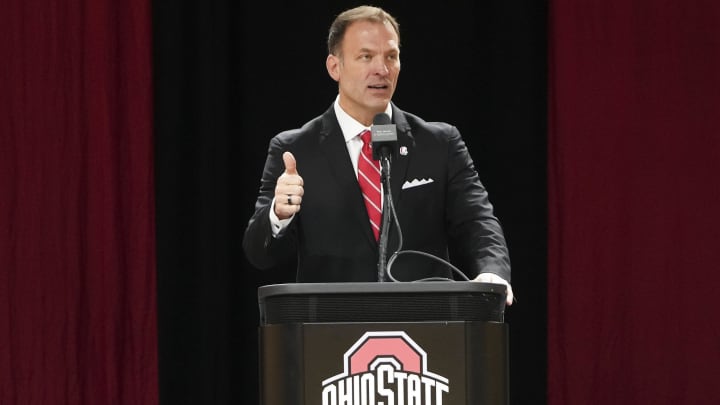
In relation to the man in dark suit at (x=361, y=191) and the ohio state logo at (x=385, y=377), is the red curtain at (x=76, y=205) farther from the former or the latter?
the ohio state logo at (x=385, y=377)

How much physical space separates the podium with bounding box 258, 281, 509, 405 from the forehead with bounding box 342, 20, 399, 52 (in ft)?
3.36

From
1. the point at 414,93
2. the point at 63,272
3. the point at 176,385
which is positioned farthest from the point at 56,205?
the point at 414,93

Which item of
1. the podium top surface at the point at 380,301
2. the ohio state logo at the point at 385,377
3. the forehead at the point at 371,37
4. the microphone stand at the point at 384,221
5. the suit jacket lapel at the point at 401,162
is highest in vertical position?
the forehead at the point at 371,37

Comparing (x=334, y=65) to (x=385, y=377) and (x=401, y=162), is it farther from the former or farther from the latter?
(x=385, y=377)

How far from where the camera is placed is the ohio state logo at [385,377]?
1730 millimetres

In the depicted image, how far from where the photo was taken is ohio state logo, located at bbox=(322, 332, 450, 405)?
5.68 ft

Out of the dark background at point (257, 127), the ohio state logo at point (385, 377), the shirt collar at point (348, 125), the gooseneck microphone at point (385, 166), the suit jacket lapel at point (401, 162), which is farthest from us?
the dark background at point (257, 127)

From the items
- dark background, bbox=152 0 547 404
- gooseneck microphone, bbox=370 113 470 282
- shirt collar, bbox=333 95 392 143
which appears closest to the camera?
gooseneck microphone, bbox=370 113 470 282

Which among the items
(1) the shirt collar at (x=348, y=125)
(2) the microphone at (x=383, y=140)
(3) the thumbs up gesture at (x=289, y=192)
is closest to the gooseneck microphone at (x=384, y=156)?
(2) the microphone at (x=383, y=140)

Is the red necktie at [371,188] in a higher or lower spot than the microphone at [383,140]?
lower

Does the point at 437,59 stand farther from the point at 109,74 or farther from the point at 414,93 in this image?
the point at 109,74

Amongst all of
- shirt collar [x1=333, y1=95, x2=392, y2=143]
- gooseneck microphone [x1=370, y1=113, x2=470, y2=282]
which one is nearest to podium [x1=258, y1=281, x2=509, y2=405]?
gooseneck microphone [x1=370, y1=113, x2=470, y2=282]

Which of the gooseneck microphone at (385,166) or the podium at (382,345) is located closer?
the podium at (382,345)

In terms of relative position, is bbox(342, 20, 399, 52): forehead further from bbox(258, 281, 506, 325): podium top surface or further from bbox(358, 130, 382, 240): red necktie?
bbox(258, 281, 506, 325): podium top surface
